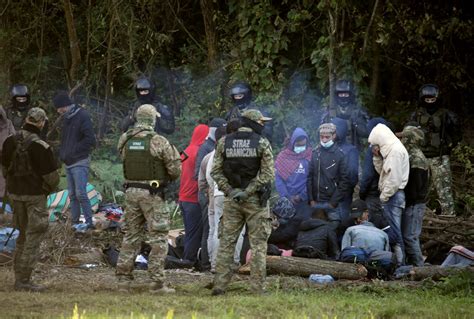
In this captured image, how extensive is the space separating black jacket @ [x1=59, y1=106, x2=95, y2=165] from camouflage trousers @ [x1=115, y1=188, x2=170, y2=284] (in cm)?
362

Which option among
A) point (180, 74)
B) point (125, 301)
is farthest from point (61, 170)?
point (125, 301)

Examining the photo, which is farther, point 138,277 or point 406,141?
point 406,141

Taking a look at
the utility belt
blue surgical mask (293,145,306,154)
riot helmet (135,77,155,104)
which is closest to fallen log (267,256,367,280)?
blue surgical mask (293,145,306,154)

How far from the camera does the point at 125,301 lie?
11.3m

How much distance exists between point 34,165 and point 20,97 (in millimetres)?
4788

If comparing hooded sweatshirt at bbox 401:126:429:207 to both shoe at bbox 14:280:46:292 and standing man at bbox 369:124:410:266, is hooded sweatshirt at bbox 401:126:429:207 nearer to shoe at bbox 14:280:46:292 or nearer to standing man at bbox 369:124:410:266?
standing man at bbox 369:124:410:266

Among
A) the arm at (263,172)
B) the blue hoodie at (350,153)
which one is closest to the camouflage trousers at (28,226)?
the arm at (263,172)

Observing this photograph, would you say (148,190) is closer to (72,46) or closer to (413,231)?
(413,231)

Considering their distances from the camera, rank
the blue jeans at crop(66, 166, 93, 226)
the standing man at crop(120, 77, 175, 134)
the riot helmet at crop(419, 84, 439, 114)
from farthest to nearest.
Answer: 1. the riot helmet at crop(419, 84, 439, 114)
2. the standing man at crop(120, 77, 175, 134)
3. the blue jeans at crop(66, 166, 93, 226)

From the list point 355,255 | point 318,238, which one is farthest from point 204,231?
point 355,255

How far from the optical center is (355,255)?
1351 cm

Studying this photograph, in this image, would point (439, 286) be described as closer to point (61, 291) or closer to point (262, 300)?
point (262, 300)

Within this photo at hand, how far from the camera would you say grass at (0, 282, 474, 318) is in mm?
10570

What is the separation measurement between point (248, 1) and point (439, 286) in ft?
28.7
